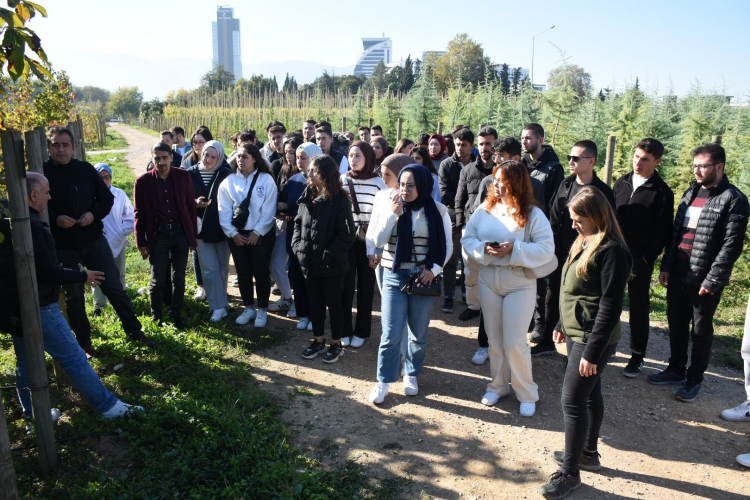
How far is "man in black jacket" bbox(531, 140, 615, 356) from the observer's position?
4.77 m

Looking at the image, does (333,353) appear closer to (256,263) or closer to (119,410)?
(256,263)

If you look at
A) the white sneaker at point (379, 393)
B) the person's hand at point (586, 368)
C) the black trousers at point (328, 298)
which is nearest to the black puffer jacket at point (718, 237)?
the person's hand at point (586, 368)

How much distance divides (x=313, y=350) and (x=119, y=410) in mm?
1888

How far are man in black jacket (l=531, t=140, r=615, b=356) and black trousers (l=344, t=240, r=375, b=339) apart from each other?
1802 mm

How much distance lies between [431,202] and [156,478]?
285 centimetres

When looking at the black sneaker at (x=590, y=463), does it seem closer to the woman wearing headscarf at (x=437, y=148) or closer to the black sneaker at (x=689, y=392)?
the black sneaker at (x=689, y=392)

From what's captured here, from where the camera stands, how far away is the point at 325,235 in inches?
197

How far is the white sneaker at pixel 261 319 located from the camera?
6.07 meters

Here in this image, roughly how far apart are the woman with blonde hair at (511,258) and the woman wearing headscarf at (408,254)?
0.95 feet

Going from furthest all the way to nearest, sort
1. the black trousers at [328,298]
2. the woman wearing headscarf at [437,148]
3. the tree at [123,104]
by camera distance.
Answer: the tree at [123,104] → the woman wearing headscarf at [437,148] → the black trousers at [328,298]

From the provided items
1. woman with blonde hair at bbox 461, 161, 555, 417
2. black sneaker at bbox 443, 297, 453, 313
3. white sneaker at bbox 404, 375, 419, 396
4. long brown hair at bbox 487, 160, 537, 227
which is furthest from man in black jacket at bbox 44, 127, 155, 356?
long brown hair at bbox 487, 160, 537, 227

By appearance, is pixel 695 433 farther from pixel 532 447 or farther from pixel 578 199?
pixel 578 199

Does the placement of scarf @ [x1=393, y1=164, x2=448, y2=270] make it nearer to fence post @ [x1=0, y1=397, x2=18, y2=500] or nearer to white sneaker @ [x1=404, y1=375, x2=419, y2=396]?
white sneaker @ [x1=404, y1=375, x2=419, y2=396]

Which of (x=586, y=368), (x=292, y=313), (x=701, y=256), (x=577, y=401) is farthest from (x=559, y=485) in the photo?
(x=292, y=313)
